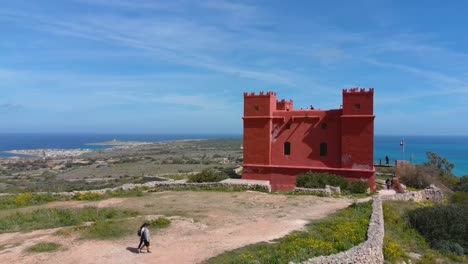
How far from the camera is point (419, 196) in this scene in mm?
24953

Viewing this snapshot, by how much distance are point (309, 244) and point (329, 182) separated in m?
14.3

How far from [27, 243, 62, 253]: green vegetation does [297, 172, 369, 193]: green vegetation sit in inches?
652

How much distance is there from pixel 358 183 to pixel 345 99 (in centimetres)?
583

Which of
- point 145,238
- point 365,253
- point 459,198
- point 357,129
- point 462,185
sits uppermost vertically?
point 357,129

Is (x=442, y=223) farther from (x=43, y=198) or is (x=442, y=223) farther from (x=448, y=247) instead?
(x=43, y=198)

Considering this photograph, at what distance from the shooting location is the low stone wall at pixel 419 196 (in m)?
22.8

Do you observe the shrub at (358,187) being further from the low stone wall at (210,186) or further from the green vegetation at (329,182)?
the low stone wall at (210,186)

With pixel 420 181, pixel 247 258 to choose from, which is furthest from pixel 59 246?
pixel 420 181

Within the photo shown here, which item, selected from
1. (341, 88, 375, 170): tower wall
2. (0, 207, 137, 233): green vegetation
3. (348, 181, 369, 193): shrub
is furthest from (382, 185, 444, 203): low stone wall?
(0, 207, 137, 233): green vegetation

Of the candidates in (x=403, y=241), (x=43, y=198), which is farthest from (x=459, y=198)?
(x=43, y=198)

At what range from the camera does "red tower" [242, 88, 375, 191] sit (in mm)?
26422

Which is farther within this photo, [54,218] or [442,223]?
[442,223]

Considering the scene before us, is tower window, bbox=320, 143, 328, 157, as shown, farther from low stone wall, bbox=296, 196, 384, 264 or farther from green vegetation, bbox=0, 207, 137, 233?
green vegetation, bbox=0, 207, 137, 233

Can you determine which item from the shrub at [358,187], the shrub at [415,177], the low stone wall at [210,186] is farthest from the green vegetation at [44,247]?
the shrub at [415,177]
